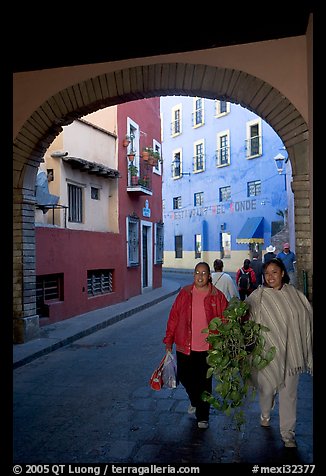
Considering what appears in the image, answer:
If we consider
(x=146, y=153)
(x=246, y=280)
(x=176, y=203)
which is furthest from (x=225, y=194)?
(x=246, y=280)

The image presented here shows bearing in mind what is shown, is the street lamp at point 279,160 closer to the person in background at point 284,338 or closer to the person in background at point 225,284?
the person in background at point 225,284

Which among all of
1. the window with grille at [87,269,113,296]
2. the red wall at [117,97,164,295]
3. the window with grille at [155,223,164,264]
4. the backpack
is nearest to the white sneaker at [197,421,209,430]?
the backpack

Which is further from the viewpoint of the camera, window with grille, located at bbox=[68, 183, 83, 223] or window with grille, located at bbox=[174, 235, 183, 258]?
window with grille, located at bbox=[174, 235, 183, 258]

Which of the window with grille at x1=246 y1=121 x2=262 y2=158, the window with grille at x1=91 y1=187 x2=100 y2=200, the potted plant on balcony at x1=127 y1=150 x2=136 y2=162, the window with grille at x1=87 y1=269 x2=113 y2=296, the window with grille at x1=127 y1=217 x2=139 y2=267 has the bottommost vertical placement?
the window with grille at x1=87 y1=269 x2=113 y2=296

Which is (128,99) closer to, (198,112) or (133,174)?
(133,174)

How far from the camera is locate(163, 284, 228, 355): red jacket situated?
4309mm

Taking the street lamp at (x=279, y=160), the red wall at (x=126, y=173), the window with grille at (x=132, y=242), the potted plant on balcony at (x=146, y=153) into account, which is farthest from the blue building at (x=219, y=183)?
the window with grille at (x=132, y=242)

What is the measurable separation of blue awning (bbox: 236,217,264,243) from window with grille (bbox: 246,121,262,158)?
144 inches

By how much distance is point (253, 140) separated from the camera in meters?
26.9

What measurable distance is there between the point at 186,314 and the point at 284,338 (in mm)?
947

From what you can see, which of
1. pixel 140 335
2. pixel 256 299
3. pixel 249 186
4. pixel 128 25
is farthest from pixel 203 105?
pixel 256 299

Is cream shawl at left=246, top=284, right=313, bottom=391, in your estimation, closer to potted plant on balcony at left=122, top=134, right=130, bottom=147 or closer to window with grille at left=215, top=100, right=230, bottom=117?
potted plant on balcony at left=122, top=134, right=130, bottom=147

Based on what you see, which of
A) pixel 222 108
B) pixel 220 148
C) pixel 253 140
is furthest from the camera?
pixel 220 148
